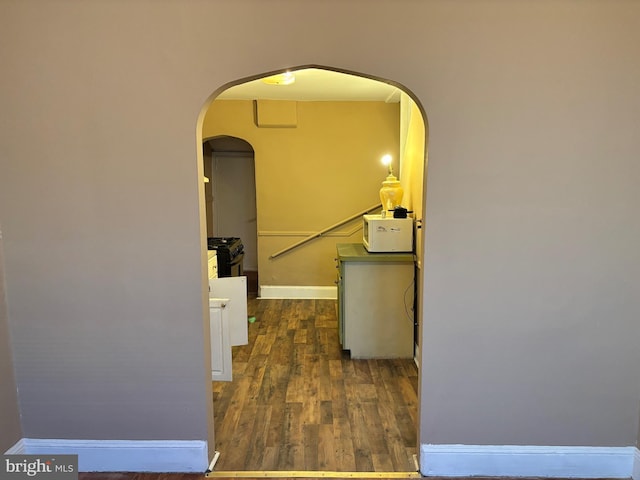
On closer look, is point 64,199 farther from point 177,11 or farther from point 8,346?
point 177,11

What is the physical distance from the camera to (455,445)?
2.11 m

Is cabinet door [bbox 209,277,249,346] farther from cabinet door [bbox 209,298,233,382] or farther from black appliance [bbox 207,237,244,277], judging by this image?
black appliance [bbox 207,237,244,277]

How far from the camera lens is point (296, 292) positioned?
569cm

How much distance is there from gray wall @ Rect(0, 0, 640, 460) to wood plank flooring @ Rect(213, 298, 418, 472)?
0.40 m

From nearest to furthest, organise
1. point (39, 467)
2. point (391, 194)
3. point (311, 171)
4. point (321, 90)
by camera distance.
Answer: point (39, 467) < point (391, 194) < point (321, 90) < point (311, 171)

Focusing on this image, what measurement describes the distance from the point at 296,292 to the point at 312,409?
2904mm

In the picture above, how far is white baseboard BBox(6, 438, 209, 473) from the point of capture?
2127 millimetres

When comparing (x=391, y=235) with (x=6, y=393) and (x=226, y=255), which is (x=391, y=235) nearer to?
(x=226, y=255)

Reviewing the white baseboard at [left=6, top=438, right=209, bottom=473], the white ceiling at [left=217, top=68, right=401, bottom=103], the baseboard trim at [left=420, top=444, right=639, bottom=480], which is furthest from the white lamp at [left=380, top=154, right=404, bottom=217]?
the white baseboard at [left=6, top=438, right=209, bottom=473]

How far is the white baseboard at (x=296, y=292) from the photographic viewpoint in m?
5.66

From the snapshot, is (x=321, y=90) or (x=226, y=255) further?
(x=226, y=255)

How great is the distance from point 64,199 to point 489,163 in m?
2.00

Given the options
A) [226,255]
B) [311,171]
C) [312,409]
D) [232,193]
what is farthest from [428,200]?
[232,193]

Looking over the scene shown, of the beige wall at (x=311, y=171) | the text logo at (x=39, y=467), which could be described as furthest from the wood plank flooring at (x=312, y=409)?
the beige wall at (x=311, y=171)
